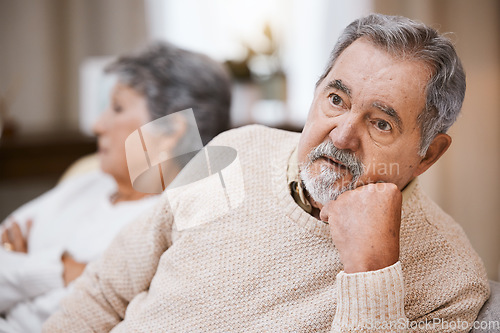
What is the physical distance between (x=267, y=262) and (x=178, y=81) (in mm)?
614

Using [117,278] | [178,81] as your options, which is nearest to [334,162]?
[117,278]

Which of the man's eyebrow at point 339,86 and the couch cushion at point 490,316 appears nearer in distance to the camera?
the man's eyebrow at point 339,86

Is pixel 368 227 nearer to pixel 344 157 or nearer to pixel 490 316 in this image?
pixel 344 157

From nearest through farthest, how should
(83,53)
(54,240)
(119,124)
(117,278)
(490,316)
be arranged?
(490,316), (117,278), (119,124), (54,240), (83,53)

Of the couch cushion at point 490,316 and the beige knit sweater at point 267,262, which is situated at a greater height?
the beige knit sweater at point 267,262

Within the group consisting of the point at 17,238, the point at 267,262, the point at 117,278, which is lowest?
the point at 17,238

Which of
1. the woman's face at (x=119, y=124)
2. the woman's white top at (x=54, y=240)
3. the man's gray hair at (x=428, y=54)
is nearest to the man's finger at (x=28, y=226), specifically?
the woman's white top at (x=54, y=240)

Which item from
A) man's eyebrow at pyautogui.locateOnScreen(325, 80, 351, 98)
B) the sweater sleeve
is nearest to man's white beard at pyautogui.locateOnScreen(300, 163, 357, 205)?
man's eyebrow at pyautogui.locateOnScreen(325, 80, 351, 98)

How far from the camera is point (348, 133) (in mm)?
654

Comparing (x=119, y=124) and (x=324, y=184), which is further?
(x=119, y=124)

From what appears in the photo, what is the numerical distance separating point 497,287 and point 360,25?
0.51 metres

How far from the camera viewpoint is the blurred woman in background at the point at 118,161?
45.9 inches

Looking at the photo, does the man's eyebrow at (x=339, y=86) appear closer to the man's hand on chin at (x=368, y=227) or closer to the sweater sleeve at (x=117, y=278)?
the man's hand on chin at (x=368, y=227)

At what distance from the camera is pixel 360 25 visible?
0.68m
